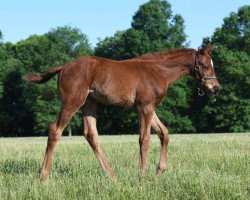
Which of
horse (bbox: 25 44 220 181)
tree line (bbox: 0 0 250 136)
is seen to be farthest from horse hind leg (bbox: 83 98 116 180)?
tree line (bbox: 0 0 250 136)

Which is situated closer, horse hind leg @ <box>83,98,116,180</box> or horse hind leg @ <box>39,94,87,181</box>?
horse hind leg @ <box>39,94,87,181</box>

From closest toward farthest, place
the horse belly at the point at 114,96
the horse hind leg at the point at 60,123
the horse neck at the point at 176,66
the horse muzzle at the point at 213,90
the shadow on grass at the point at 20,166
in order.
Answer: the horse hind leg at the point at 60,123 < the horse belly at the point at 114,96 < the shadow on grass at the point at 20,166 < the horse neck at the point at 176,66 < the horse muzzle at the point at 213,90

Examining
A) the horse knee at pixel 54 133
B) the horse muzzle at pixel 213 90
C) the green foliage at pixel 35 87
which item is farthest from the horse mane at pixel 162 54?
the green foliage at pixel 35 87

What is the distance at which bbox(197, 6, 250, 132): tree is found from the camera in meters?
54.2

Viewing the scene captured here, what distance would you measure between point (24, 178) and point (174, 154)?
5.46 meters

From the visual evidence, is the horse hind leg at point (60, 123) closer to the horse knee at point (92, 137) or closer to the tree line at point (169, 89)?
the horse knee at point (92, 137)

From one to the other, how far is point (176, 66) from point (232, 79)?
47.9m

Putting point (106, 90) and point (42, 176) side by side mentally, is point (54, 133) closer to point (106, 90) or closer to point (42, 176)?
point (42, 176)

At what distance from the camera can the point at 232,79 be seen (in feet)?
184

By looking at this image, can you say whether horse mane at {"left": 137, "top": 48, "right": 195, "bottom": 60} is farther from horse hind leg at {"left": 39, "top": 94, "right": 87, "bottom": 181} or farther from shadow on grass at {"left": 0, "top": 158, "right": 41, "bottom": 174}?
shadow on grass at {"left": 0, "top": 158, "right": 41, "bottom": 174}

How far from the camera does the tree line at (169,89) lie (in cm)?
5425

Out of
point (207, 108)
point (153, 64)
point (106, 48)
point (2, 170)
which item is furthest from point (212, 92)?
point (106, 48)

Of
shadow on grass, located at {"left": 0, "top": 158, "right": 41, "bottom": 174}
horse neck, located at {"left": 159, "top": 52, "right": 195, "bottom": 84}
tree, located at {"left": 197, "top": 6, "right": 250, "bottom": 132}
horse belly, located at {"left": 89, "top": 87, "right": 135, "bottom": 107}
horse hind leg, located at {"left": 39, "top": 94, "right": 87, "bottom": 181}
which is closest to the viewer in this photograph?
horse hind leg, located at {"left": 39, "top": 94, "right": 87, "bottom": 181}

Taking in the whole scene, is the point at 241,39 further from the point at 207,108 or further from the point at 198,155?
the point at 198,155
